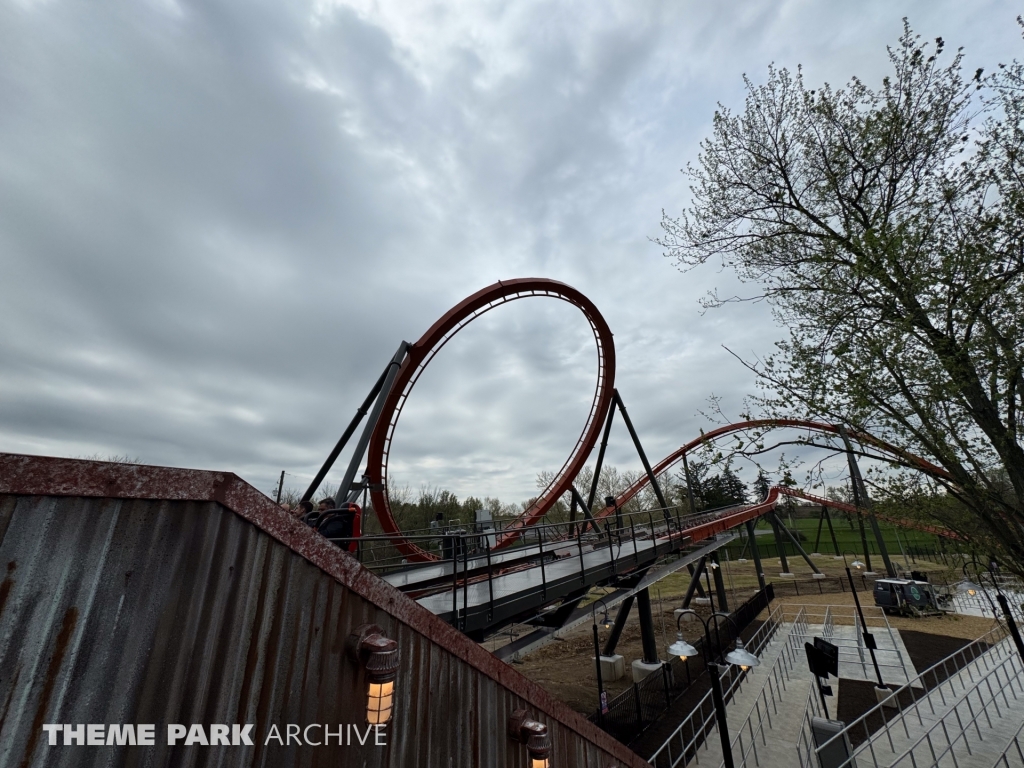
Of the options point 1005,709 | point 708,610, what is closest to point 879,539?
point 708,610

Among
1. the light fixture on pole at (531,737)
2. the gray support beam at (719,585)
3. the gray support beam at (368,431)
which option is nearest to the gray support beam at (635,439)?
the gray support beam at (719,585)

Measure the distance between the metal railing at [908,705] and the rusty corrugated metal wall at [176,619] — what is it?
8683 millimetres

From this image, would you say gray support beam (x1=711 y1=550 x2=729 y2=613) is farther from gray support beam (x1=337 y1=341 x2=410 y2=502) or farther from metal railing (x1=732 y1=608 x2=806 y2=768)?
gray support beam (x1=337 y1=341 x2=410 y2=502)

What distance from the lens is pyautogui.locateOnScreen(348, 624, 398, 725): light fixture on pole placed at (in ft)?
9.18

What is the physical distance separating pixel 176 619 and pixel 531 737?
11.7ft

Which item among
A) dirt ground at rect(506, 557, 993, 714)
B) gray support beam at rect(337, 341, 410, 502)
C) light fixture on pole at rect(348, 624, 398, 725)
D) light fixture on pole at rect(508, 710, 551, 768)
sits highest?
gray support beam at rect(337, 341, 410, 502)

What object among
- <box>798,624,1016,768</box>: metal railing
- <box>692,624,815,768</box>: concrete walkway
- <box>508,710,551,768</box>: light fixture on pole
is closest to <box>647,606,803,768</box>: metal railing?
<box>692,624,815,768</box>: concrete walkway

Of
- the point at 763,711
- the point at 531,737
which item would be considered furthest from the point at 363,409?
the point at 763,711

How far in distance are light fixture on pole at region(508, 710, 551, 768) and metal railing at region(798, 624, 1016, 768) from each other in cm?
612

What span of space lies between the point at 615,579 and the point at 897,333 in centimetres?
694

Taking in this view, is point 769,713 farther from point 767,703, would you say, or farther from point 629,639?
point 629,639

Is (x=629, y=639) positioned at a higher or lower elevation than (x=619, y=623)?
lower

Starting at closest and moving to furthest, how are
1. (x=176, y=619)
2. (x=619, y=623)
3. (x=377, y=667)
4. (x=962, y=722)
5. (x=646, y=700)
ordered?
(x=176, y=619), (x=377, y=667), (x=962, y=722), (x=646, y=700), (x=619, y=623)

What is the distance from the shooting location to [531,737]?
13.2 feet
